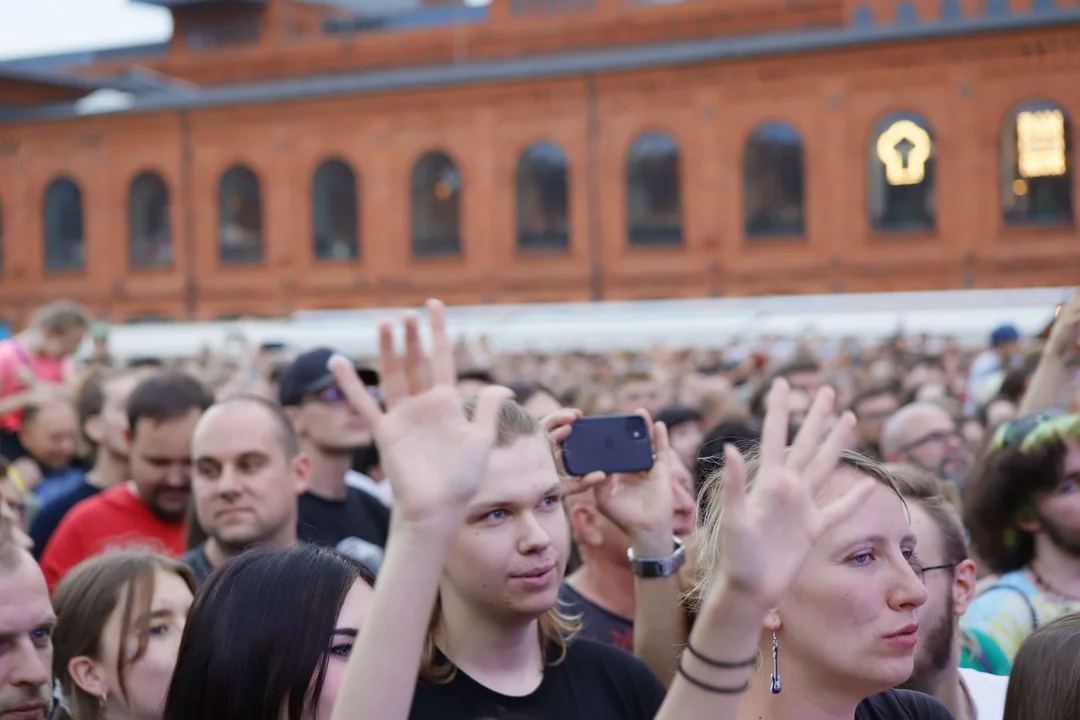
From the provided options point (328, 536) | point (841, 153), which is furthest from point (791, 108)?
point (328, 536)

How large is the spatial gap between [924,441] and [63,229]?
4067cm

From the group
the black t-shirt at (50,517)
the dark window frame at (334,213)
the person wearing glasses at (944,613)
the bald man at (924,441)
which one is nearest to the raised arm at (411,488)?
the person wearing glasses at (944,613)

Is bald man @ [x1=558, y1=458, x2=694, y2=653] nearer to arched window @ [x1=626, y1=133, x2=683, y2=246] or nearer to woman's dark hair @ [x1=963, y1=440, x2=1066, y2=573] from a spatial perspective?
woman's dark hair @ [x1=963, y1=440, x2=1066, y2=573]

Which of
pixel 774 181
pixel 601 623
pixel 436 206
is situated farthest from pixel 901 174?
pixel 601 623

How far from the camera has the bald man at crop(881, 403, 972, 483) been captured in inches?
295

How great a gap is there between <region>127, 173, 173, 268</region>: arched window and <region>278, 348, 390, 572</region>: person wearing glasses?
37401mm

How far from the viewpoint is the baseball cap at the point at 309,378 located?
21.8ft

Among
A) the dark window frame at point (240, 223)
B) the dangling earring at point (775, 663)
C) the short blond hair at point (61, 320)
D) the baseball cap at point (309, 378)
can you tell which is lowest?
the dangling earring at point (775, 663)

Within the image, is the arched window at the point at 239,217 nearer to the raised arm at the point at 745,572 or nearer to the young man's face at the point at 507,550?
the young man's face at the point at 507,550

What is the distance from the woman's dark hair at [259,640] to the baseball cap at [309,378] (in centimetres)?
347

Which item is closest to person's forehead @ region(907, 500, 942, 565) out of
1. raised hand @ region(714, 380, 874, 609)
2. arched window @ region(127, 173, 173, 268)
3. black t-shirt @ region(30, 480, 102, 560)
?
raised hand @ region(714, 380, 874, 609)

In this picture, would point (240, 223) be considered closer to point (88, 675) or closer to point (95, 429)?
point (95, 429)

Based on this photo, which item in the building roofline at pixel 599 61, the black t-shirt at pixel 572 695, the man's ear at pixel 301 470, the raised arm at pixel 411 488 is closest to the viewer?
the raised arm at pixel 411 488

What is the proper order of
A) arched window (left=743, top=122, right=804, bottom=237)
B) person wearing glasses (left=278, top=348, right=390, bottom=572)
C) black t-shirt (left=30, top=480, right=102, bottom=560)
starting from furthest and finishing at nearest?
arched window (left=743, top=122, right=804, bottom=237) < black t-shirt (left=30, top=480, right=102, bottom=560) < person wearing glasses (left=278, top=348, right=390, bottom=572)
